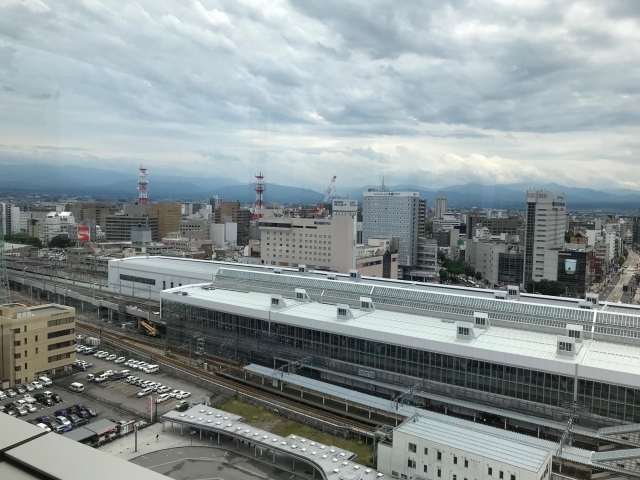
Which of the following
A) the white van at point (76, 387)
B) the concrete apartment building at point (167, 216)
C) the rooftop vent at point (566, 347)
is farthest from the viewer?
the concrete apartment building at point (167, 216)

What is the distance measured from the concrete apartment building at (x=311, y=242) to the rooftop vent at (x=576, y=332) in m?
12.4

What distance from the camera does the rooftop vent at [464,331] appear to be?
705 cm

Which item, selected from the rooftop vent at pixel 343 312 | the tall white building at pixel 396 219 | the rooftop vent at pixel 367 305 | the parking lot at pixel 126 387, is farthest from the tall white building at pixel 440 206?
the parking lot at pixel 126 387

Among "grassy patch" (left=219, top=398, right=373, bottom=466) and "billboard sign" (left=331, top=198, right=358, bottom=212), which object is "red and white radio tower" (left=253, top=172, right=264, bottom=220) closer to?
"billboard sign" (left=331, top=198, right=358, bottom=212)

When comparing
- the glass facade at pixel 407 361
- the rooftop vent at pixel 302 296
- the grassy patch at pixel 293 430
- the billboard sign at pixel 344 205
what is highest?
the billboard sign at pixel 344 205

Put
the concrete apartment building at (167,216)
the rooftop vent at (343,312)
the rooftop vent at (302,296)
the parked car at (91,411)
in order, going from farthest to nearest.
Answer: the concrete apartment building at (167,216)
the rooftop vent at (302,296)
the rooftop vent at (343,312)
the parked car at (91,411)

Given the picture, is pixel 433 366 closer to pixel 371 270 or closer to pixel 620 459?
pixel 620 459

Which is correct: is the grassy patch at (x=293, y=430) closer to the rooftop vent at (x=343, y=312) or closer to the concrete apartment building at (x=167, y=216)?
the rooftop vent at (x=343, y=312)

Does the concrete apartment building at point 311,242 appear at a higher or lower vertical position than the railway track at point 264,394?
higher

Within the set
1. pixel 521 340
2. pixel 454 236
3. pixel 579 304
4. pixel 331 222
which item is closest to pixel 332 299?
pixel 521 340

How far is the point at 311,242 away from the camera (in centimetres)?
2002

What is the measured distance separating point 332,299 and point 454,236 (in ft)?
85.8

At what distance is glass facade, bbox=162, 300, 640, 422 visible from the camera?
600cm

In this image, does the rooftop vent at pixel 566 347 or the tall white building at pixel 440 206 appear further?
the tall white building at pixel 440 206
